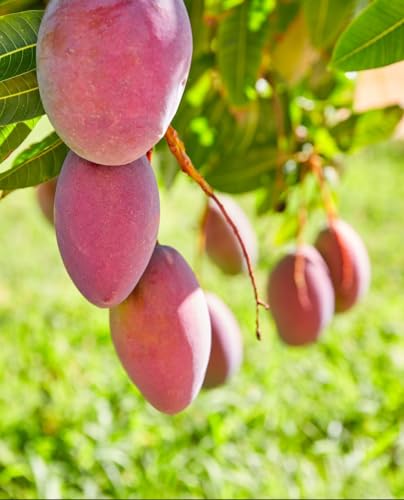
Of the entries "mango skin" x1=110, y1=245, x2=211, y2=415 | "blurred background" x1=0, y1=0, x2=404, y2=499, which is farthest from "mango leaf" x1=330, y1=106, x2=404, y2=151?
"mango skin" x1=110, y1=245, x2=211, y2=415

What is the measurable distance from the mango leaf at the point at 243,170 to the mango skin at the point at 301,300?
4.9 inches

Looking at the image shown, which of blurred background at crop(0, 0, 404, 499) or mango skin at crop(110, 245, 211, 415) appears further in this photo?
blurred background at crop(0, 0, 404, 499)

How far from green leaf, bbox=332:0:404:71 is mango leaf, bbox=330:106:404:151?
48 centimetres

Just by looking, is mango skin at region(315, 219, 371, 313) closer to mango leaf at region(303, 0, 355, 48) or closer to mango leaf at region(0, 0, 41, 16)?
mango leaf at region(303, 0, 355, 48)

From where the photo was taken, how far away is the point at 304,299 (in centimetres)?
119

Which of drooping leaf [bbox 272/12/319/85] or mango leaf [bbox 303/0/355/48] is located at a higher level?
mango leaf [bbox 303/0/355/48]

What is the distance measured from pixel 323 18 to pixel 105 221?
49 cm

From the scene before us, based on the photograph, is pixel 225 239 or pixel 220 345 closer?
pixel 220 345

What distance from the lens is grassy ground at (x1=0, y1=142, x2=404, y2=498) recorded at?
5.95ft

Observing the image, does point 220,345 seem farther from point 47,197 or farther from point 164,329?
point 164,329

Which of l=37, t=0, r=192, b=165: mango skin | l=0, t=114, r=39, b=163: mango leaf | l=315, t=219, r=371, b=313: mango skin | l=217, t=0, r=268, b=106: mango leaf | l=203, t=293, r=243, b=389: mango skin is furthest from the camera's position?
l=315, t=219, r=371, b=313: mango skin

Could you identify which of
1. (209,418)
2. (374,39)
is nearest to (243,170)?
(374,39)

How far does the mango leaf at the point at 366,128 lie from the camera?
1.16 metres

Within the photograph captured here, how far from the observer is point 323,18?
3.13 ft
